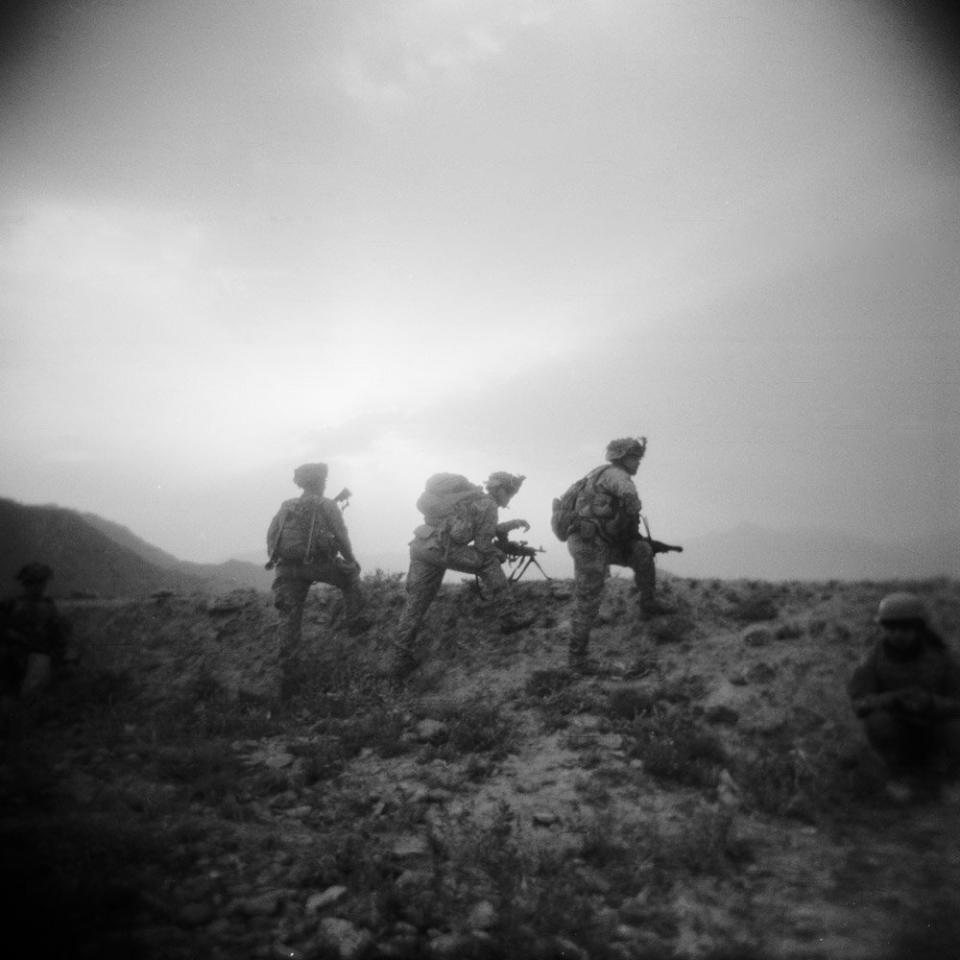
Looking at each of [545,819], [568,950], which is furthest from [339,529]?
[568,950]

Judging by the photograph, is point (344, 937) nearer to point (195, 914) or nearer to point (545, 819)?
point (195, 914)

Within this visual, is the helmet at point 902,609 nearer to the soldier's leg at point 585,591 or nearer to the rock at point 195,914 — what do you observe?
the soldier's leg at point 585,591

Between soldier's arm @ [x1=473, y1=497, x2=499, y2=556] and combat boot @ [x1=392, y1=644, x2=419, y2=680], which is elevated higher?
soldier's arm @ [x1=473, y1=497, x2=499, y2=556]

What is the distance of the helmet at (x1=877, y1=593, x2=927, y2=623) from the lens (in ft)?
15.1

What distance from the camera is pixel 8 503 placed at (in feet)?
100

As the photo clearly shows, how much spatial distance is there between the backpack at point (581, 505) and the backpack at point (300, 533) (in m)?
3.78

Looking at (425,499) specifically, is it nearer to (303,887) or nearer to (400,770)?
(400,770)

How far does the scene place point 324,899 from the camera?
12.5 feet

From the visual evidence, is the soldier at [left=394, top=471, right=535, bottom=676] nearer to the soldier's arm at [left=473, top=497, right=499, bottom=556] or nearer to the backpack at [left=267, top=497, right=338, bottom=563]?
the soldier's arm at [left=473, top=497, right=499, bottom=556]

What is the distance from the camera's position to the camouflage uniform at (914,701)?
171 inches

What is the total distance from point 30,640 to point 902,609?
10.8 metres

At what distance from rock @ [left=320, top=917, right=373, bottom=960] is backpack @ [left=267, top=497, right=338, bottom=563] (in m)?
5.94

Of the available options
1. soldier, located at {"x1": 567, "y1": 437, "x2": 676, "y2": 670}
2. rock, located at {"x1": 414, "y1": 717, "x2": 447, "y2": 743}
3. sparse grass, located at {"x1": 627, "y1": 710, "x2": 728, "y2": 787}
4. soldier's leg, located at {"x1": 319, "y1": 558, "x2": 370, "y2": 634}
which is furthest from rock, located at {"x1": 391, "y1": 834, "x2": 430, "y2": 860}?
soldier's leg, located at {"x1": 319, "y1": 558, "x2": 370, "y2": 634}

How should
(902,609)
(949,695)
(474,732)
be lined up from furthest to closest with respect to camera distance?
1. (474,732)
2. (902,609)
3. (949,695)
